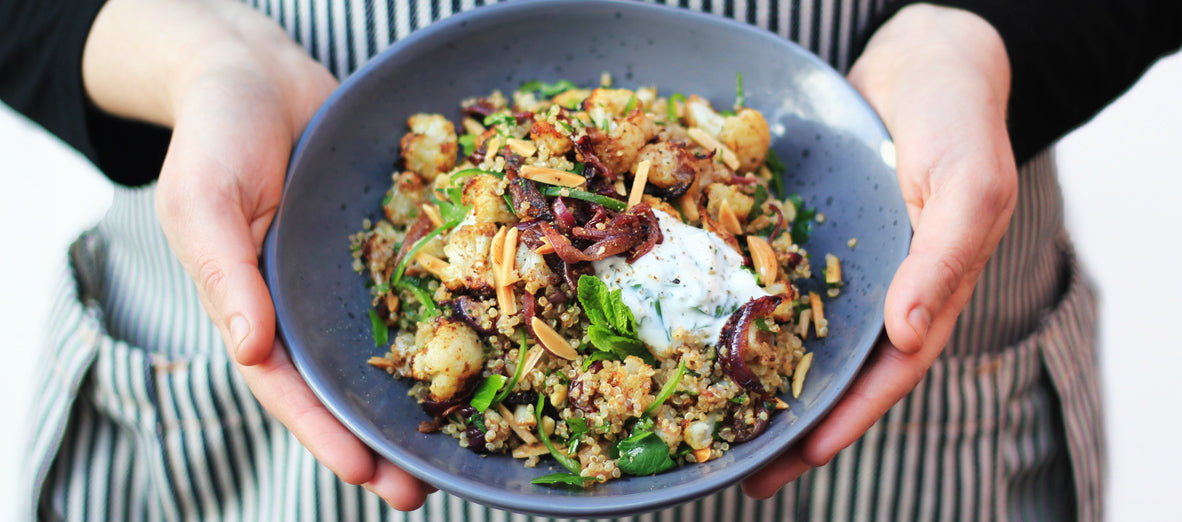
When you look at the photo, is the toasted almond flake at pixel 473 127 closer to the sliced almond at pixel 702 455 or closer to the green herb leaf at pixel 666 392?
the green herb leaf at pixel 666 392

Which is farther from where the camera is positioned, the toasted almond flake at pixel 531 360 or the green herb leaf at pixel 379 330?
the green herb leaf at pixel 379 330

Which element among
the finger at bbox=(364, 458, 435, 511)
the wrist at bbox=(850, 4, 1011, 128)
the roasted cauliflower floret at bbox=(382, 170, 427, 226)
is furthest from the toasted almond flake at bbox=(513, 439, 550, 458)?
the wrist at bbox=(850, 4, 1011, 128)

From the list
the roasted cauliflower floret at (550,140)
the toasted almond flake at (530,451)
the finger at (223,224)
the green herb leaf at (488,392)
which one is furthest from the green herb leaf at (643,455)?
the finger at (223,224)

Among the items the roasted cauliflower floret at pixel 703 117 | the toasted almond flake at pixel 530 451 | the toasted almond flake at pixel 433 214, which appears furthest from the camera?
the roasted cauliflower floret at pixel 703 117

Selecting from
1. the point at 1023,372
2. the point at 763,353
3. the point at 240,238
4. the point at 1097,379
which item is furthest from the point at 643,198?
the point at 1097,379

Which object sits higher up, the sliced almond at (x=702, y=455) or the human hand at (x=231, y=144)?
the human hand at (x=231, y=144)

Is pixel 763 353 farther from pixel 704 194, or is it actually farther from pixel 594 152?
pixel 594 152
